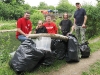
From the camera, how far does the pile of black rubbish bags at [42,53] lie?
5.14 metres

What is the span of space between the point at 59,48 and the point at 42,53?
1051mm

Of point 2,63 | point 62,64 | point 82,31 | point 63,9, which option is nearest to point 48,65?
point 62,64

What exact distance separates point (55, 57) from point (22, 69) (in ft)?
4.20

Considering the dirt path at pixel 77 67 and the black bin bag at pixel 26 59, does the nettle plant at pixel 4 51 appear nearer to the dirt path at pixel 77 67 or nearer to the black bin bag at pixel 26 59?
the black bin bag at pixel 26 59

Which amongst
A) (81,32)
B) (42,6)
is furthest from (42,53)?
(42,6)

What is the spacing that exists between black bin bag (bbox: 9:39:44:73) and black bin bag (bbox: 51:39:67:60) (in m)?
0.93

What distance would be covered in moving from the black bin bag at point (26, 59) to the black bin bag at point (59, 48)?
0.93 meters

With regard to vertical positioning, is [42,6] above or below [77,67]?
below

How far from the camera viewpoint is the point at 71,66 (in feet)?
19.4

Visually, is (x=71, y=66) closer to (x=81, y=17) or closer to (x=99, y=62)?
(x=99, y=62)

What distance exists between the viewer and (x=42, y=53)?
5.27m

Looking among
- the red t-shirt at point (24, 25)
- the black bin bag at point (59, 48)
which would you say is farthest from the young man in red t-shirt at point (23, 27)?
the black bin bag at point (59, 48)

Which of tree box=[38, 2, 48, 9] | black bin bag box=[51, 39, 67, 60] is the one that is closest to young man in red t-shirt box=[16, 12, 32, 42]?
black bin bag box=[51, 39, 67, 60]

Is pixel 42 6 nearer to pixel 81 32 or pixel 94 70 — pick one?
pixel 81 32
